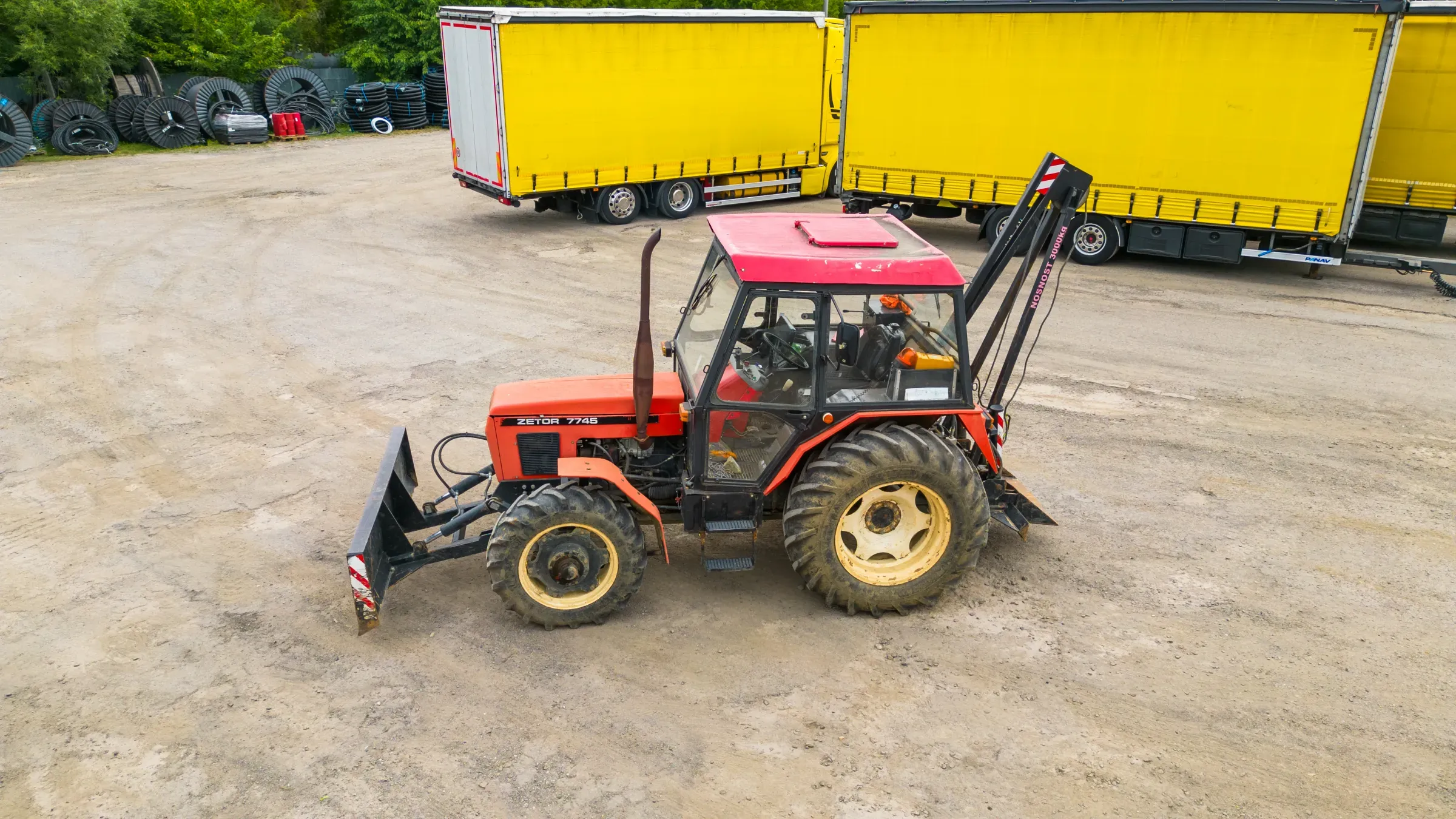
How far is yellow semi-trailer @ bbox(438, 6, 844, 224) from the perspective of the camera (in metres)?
16.0

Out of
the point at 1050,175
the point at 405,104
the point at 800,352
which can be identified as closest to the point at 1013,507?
the point at 800,352

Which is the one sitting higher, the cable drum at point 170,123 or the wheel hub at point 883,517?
the cable drum at point 170,123

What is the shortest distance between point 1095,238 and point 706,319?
11.2 m

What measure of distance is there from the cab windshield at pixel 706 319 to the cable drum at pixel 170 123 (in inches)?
926

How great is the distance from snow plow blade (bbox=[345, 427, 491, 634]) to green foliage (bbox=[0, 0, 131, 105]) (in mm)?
22494

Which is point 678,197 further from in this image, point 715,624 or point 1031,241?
point 715,624

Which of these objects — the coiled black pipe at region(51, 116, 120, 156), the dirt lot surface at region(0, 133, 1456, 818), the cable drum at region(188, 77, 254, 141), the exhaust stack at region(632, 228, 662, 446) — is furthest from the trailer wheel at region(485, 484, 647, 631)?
the cable drum at region(188, 77, 254, 141)

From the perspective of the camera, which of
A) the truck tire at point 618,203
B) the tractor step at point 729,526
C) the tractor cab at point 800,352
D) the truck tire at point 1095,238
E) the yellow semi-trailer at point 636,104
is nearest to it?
the tractor cab at point 800,352

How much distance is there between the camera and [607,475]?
19.3 feet

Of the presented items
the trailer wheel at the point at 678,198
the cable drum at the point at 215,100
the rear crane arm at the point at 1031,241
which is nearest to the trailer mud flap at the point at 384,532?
the rear crane arm at the point at 1031,241

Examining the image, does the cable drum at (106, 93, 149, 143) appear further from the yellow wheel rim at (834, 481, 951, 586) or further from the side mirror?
the yellow wheel rim at (834, 481, 951, 586)

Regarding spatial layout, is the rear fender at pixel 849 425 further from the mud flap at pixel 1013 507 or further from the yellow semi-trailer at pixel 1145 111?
the yellow semi-trailer at pixel 1145 111

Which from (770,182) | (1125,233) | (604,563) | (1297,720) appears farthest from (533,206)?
(1297,720)

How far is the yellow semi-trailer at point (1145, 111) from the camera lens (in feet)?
43.8
